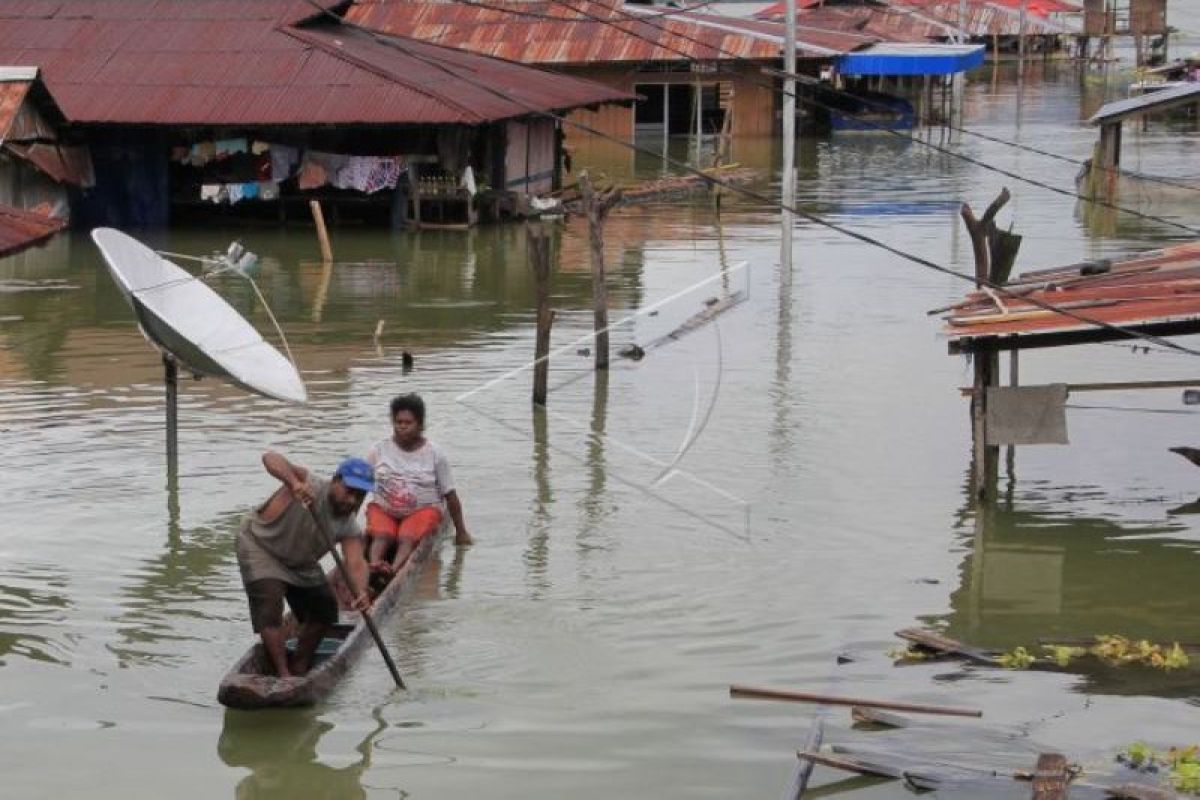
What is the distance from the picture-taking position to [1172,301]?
13.9 meters

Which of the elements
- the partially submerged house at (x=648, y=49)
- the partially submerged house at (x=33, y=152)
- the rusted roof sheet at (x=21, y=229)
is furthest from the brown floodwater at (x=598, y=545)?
the partially submerged house at (x=648, y=49)

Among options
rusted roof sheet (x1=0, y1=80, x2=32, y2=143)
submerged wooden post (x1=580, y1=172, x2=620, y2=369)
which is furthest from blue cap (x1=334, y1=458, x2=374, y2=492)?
rusted roof sheet (x1=0, y1=80, x2=32, y2=143)

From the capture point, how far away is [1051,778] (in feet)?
28.6

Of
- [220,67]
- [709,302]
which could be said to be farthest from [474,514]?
[220,67]

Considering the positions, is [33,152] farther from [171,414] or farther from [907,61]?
[907,61]

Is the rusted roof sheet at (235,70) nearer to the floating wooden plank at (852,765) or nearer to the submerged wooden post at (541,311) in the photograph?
the submerged wooden post at (541,311)

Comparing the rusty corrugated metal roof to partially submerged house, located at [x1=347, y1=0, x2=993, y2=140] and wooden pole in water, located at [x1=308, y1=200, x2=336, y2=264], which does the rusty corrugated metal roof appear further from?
wooden pole in water, located at [x1=308, y1=200, x2=336, y2=264]

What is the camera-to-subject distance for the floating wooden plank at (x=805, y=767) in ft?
30.1

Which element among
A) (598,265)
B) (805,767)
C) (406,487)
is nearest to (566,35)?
(598,265)

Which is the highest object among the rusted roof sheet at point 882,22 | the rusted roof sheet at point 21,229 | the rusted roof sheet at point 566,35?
the rusted roof sheet at point 882,22

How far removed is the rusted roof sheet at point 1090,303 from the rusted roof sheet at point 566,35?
31.4m

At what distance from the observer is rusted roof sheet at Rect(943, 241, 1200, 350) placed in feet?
45.3

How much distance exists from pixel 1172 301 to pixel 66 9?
84.6 ft

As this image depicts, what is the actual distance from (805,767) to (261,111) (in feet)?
77.0
